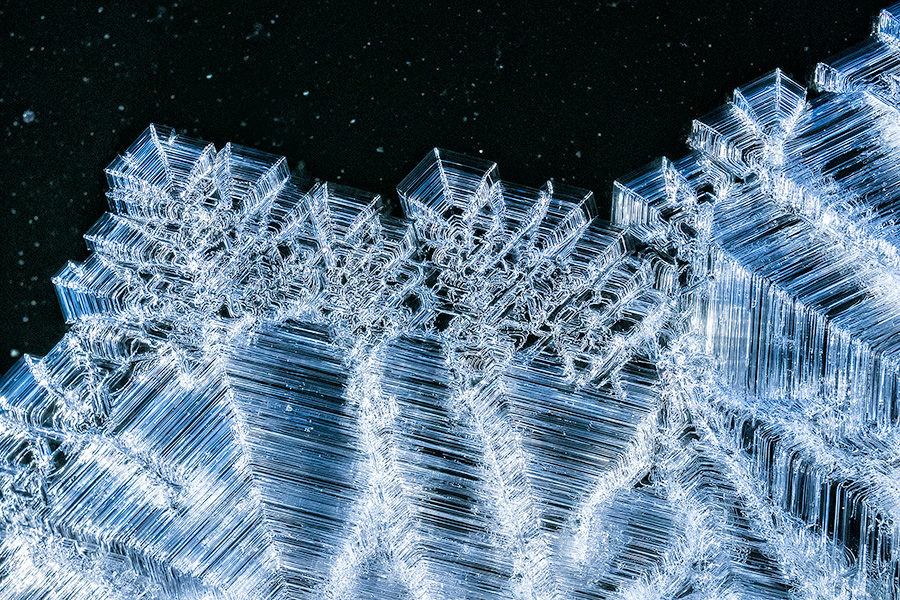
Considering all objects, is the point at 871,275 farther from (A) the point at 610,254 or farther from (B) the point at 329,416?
(B) the point at 329,416

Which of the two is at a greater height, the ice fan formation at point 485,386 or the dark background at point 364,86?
the dark background at point 364,86

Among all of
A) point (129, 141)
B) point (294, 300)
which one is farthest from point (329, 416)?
point (129, 141)

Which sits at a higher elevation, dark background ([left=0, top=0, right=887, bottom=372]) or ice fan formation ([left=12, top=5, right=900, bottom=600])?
dark background ([left=0, top=0, right=887, bottom=372])

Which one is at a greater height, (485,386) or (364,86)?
(364,86)
